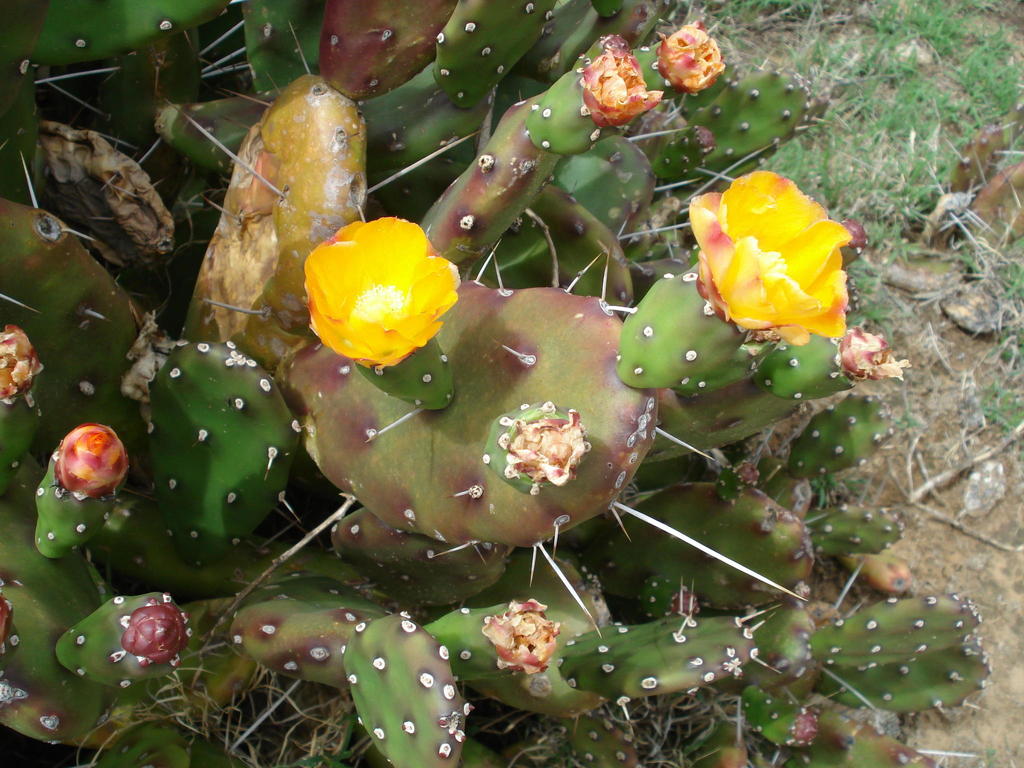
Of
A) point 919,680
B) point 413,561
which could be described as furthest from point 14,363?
point 919,680

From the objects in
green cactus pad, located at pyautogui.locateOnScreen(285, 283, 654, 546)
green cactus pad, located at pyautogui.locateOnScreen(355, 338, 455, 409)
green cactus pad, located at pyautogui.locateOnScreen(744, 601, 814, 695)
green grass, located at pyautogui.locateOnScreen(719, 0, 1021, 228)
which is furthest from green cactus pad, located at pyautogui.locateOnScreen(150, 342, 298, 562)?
green grass, located at pyautogui.locateOnScreen(719, 0, 1021, 228)

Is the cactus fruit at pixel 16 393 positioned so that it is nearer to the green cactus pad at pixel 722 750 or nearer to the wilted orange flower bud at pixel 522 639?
the wilted orange flower bud at pixel 522 639

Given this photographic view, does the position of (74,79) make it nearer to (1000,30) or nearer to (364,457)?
(364,457)

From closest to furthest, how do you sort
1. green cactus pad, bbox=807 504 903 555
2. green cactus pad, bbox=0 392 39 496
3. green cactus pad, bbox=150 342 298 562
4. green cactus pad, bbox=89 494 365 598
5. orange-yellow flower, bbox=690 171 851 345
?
orange-yellow flower, bbox=690 171 851 345, green cactus pad, bbox=0 392 39 496, green cactus pad, bbox=150 342 298 562, green cactus pad, bbox=89 494 365 598, green cactus pad, bbox=807 504 903 555

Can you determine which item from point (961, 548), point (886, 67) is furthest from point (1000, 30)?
point (961, 548)

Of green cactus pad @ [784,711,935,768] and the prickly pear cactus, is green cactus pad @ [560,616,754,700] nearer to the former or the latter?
the prickly pear cactus

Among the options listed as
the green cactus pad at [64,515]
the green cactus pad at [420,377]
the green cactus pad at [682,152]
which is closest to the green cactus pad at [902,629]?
the green cactus pad at [682,152]
